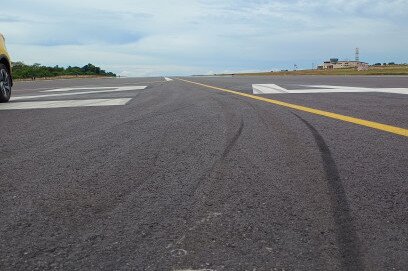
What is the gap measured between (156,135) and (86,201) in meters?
2.03

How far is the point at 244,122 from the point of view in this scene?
501cm

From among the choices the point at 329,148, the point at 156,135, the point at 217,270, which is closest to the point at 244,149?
the point at 329,148

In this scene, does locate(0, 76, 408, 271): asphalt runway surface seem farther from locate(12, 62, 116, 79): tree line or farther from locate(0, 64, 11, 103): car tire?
locate(12, 62, 116, 79): tree line

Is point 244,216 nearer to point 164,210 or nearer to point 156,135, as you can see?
point 164,210

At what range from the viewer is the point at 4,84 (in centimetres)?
914

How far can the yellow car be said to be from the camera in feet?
29.5

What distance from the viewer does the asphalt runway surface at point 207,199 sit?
1.68 meters

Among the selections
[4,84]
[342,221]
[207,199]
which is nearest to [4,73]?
[4,84]

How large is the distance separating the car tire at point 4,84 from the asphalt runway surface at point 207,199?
16.7 feet

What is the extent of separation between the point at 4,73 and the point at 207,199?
8159 millimetres

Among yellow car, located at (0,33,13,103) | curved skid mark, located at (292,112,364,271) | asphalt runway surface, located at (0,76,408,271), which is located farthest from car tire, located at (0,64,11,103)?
curved skid mark, located at (292,112,364,271)

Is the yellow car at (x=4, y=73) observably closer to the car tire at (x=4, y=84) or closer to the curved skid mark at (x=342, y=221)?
the car tire at (x=4, y=84)

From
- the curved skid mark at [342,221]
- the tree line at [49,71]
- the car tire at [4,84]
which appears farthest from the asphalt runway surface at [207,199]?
the tree line at [49,71]

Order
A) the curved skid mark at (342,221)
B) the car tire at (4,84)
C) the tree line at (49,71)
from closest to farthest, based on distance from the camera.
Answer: the curved skid mark at (342,221), the car tire at (4,84), the tree line at (49,71)
